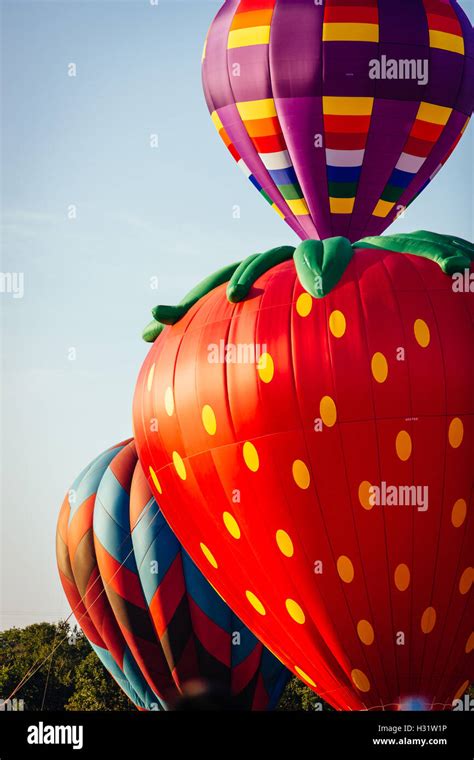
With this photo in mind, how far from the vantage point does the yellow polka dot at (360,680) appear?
1205cm

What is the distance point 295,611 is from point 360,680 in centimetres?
67

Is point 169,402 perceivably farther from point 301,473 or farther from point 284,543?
point 284,543

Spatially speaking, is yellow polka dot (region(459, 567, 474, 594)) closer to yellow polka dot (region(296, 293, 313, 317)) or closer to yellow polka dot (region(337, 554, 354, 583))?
yellow polka dot (region(337, 554, 354, 583))

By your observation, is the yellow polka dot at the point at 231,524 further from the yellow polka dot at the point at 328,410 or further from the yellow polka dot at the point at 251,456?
the yellow polka dot at the point at 328,410

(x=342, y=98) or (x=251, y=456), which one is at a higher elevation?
(x=342, y=98)

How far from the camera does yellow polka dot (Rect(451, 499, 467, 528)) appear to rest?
11656mm

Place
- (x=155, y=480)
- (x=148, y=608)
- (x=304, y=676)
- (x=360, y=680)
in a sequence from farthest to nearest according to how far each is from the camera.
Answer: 1. (x=148, y=608)
2. (x=155, y=480)
3. (x=304, y=676)
4. (x=360, y=680)

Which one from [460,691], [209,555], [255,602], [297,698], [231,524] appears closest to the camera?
[231,524]

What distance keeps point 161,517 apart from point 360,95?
A: 570 centimetres

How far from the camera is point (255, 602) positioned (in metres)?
12.5

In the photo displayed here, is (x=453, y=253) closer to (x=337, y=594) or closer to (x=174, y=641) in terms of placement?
(x=337, y=594)

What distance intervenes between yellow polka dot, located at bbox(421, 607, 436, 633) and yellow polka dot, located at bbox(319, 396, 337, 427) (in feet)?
4.93

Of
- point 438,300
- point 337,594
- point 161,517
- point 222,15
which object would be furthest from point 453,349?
point 161,517

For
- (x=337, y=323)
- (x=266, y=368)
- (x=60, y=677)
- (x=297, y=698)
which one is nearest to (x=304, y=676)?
(x=266, y=368)
